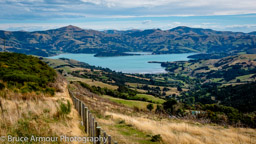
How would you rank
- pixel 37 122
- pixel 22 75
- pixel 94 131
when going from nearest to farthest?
pixel 94 131, pixel 37 122, pixel 22 75

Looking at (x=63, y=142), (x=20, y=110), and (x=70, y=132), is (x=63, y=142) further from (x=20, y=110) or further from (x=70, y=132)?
(x=20, y=110)

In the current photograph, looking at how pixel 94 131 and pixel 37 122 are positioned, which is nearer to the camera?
pixel 94 131

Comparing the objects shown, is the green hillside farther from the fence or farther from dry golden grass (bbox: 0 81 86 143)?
the fence

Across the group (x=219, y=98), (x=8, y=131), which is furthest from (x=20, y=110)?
(x=219, y=98)

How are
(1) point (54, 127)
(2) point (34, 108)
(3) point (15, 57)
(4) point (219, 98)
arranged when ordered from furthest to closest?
(4) point (219, 98) < (3) point (15, 57) < (2) point (34, 108) < (1) point (54, 127)

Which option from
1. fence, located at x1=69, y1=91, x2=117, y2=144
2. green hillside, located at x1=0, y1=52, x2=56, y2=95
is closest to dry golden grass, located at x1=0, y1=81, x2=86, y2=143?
fence, located at x1=69, y1=91, x2=117, y2=144

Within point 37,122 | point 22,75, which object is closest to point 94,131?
point 37,122

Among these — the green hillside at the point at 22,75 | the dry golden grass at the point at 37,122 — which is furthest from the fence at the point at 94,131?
the green hillside at the point at 22,75

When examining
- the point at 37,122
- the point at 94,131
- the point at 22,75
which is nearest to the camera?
the point at 94,131

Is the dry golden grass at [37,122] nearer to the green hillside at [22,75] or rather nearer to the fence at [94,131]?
the fence at [94,131]

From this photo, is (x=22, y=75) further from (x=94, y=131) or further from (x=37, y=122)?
(x=94, y=131)

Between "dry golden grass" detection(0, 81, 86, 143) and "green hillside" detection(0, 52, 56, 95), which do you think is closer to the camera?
"dry golden grass" detection(0, 81, 86, 143)

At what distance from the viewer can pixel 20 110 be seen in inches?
387

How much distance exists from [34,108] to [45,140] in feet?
13.3
